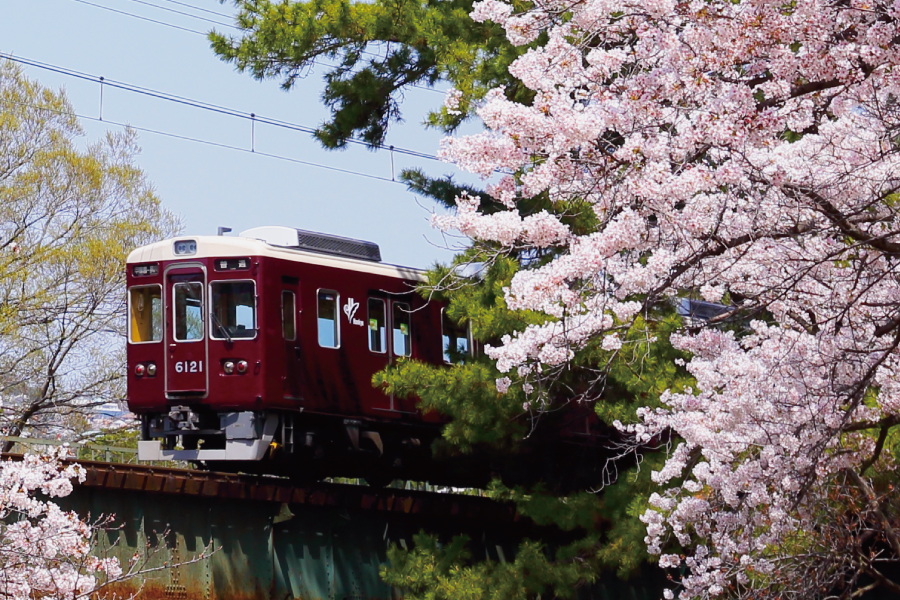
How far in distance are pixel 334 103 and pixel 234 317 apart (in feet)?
9.43

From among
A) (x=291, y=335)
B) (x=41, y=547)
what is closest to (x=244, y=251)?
(x=291, y=335)

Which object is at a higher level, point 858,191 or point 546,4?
point 546,4

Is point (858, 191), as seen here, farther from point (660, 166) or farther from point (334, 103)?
point (334, 103)

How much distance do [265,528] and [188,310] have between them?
2668 mm

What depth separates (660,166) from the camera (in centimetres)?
603

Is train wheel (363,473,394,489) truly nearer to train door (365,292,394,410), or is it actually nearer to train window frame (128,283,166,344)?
train door (365,292,394,410)

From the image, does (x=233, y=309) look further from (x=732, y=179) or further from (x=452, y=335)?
(x=732, y=179)

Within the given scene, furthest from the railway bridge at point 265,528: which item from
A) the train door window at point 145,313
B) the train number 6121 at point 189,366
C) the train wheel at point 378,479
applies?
the train door window at point 145,313

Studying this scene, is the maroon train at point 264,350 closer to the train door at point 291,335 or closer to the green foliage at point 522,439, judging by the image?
the train door at point 291,335

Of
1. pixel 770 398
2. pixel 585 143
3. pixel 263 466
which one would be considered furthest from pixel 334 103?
pixel 585 143

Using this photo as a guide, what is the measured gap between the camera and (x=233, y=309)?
47.3ft

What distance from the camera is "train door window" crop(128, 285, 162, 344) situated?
14.8 metres

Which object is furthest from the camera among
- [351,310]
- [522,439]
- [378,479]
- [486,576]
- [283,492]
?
[378,479]

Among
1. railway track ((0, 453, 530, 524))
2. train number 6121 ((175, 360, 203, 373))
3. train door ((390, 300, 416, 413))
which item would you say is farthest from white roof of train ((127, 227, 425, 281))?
railway track ((0, 453, 530, 524))
